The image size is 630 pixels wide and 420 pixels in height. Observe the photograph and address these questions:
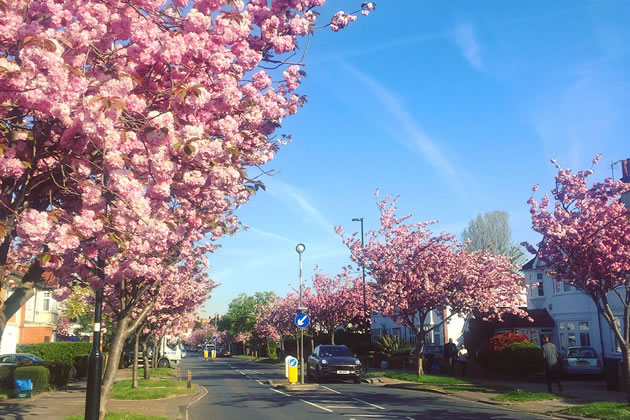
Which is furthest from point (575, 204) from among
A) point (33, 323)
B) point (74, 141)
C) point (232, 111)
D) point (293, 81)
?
point (33, 323)

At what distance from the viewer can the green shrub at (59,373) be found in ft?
80.6

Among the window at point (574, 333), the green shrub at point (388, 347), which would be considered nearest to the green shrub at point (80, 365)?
the green shrub at point (388, 347)

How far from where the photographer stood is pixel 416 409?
51.7 feet

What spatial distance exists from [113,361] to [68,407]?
230 inches

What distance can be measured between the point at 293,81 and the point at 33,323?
49.2 meters

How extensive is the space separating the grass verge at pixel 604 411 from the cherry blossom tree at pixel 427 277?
12.2m

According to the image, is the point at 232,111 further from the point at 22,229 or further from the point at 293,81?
the point at 22,229

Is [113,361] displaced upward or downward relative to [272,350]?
upward

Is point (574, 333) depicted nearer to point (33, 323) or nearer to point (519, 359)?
point (519, 359)

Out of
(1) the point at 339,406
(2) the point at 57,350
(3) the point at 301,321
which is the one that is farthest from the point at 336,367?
(2) the point at 57,350

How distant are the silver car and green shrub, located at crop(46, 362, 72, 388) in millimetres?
24153

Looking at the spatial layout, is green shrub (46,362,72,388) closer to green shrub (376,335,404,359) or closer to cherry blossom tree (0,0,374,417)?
cherry blossom tree (0,0,374,417)

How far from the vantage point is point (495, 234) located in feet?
224

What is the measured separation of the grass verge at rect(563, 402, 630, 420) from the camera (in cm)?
1364
